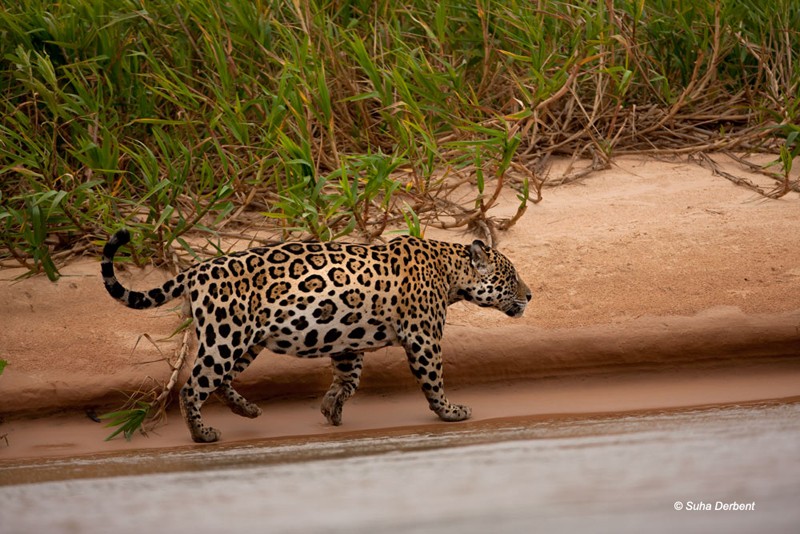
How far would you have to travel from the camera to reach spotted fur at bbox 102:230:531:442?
5.52m

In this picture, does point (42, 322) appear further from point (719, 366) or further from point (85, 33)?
point (719, 366)

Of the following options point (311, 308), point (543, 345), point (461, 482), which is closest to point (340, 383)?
point (311, 308)

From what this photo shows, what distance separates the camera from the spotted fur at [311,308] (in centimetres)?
552

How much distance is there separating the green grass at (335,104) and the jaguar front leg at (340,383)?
820 millimetres

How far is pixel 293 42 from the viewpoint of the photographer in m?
7.39

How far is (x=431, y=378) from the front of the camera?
5.82 meters

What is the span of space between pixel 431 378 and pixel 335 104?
271 cm

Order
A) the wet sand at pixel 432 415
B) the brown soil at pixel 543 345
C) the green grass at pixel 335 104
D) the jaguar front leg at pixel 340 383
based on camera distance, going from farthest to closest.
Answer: the green grass at pixel 335 104, the brown soil at pixel 543 345, the jaguar front leg at pixel 340 383, the wet sand at pixel 432 415

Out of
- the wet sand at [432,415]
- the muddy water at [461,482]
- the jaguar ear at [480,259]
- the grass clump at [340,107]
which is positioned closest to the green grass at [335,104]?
the grass clump at [340,107]

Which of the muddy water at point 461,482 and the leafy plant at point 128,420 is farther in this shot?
the leafy plant at point 128,420

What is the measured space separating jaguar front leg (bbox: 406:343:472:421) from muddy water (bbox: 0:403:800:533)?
0.35 meters

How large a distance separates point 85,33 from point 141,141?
0.71 meters

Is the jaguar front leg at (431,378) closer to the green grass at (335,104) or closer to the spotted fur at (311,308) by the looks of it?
the spotted fur at (311,308)

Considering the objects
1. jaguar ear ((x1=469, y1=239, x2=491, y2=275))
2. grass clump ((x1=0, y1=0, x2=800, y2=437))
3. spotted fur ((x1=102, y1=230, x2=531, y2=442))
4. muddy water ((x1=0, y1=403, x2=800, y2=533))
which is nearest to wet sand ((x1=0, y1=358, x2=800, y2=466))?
spotted fur ((x1=102, y1=230, x2=531, y2=442))
